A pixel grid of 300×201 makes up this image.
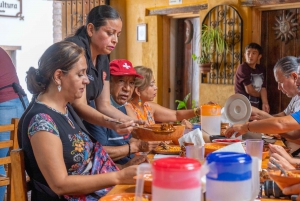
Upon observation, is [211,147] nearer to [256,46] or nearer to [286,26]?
[256,46]

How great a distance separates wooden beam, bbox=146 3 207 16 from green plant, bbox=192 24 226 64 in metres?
0.29

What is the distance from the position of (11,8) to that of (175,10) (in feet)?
11.6

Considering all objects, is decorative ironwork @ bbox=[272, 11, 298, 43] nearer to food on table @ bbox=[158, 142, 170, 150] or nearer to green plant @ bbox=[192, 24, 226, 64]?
green plant @ bbox=[192, 24, 226, 64]

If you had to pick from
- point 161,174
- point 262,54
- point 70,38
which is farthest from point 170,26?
point 161,174

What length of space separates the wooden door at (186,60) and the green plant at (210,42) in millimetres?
496

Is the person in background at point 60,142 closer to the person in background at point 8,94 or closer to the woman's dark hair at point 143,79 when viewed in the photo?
the woman's dark hair at point 143,79

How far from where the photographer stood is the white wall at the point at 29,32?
337 inches

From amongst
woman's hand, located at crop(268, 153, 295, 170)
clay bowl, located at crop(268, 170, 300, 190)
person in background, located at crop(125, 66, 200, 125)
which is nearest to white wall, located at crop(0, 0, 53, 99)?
person in background, located at crop(125, 66, 200, 125)

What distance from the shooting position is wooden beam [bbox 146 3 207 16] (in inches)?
246

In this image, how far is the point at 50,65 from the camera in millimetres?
Result: 2025

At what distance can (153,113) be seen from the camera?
3824mm

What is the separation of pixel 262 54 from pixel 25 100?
3263 mm

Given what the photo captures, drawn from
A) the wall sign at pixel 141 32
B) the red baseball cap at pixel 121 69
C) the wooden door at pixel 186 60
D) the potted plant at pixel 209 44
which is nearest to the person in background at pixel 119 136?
the red baseball cap at pixel 121 69

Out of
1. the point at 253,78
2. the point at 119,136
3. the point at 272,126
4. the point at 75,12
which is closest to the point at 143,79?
the point at 119,136
